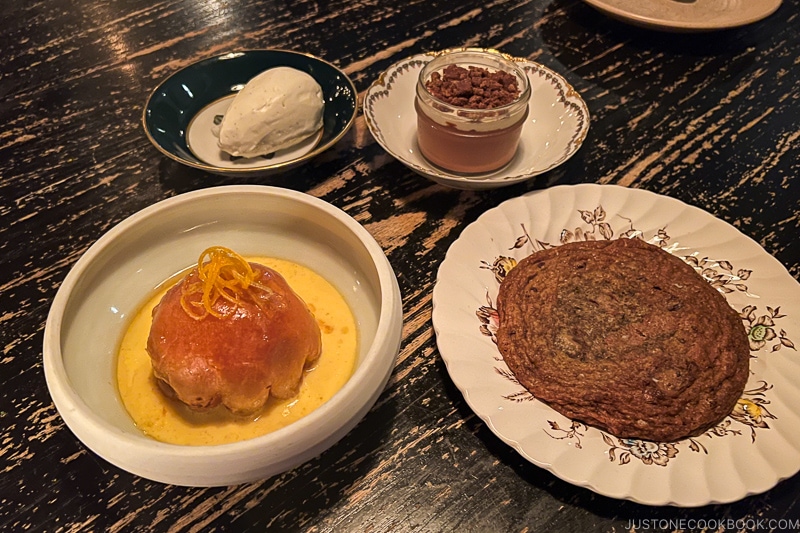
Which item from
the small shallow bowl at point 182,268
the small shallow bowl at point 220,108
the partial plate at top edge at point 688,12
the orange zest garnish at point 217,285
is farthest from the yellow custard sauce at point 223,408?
the partial plate at top edge at point 688,12

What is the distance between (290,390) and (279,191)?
30 centimetres

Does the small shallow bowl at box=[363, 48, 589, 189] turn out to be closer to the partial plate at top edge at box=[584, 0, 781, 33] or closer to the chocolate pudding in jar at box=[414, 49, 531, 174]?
the chocolate pudding in jar at box=[414, 49, 531, 174]

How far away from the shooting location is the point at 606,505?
0.72 m

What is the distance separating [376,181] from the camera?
1.17 m

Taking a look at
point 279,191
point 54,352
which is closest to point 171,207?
point 279,191

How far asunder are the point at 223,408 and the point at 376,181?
2.01 feet

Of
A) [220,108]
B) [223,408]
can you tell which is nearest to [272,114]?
[220,108]

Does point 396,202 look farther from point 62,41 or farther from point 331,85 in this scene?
point 62,41

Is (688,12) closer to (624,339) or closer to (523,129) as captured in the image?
(523,129)

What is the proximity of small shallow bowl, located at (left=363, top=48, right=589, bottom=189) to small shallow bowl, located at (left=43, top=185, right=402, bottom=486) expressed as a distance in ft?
1.10

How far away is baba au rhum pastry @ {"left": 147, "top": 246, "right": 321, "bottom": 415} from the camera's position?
0.68 m

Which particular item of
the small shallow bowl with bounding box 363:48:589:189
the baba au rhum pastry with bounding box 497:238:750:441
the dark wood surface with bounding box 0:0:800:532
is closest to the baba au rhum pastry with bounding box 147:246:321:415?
the dark wood surface with bounding box 0:0:800:532

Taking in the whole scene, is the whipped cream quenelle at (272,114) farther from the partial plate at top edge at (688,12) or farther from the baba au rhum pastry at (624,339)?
the partial plate at top edge at (688,12)

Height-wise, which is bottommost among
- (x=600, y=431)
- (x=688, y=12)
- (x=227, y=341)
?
(x=600, y=431)
